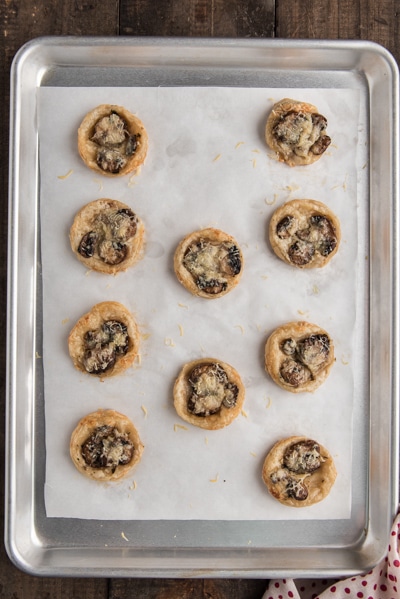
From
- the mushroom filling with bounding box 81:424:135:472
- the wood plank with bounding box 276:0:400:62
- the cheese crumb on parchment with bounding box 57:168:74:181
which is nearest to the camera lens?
the mushroom filling with bounding box 81:424:135:472

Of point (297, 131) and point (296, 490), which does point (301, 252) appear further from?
point (296, 490)

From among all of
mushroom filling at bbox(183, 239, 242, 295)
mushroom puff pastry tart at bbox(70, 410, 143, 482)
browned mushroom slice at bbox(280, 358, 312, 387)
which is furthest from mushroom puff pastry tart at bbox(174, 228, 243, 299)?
mushroom puff pastry tart at bbox(70, 410, 143, 482)

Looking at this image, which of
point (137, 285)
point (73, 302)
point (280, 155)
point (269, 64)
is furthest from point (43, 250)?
point (269, 64)

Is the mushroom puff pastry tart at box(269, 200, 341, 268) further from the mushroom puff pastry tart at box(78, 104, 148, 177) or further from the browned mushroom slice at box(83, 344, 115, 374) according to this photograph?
the browned mushroom slice at box(83, 344, 115, 374)

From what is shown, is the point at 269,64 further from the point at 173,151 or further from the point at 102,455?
the point at 102,455

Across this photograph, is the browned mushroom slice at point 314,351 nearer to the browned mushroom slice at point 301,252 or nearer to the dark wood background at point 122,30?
the browned mushroom slice at point 301,252

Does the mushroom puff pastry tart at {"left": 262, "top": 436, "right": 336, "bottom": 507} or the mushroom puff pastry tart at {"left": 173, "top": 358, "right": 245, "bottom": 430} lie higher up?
the mushroom puff pastry tart at {"left": 173, "top": 358, "right": 245, "bottom": 430}

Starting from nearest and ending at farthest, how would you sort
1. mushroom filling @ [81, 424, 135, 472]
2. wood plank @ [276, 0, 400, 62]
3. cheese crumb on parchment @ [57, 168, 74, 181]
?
mushroom filling @ [81, 424, 135, 472] < cheese crumb on parchment @ [57, 168, 74, 181] < wood plank @ [276, 0, 400, 62]
